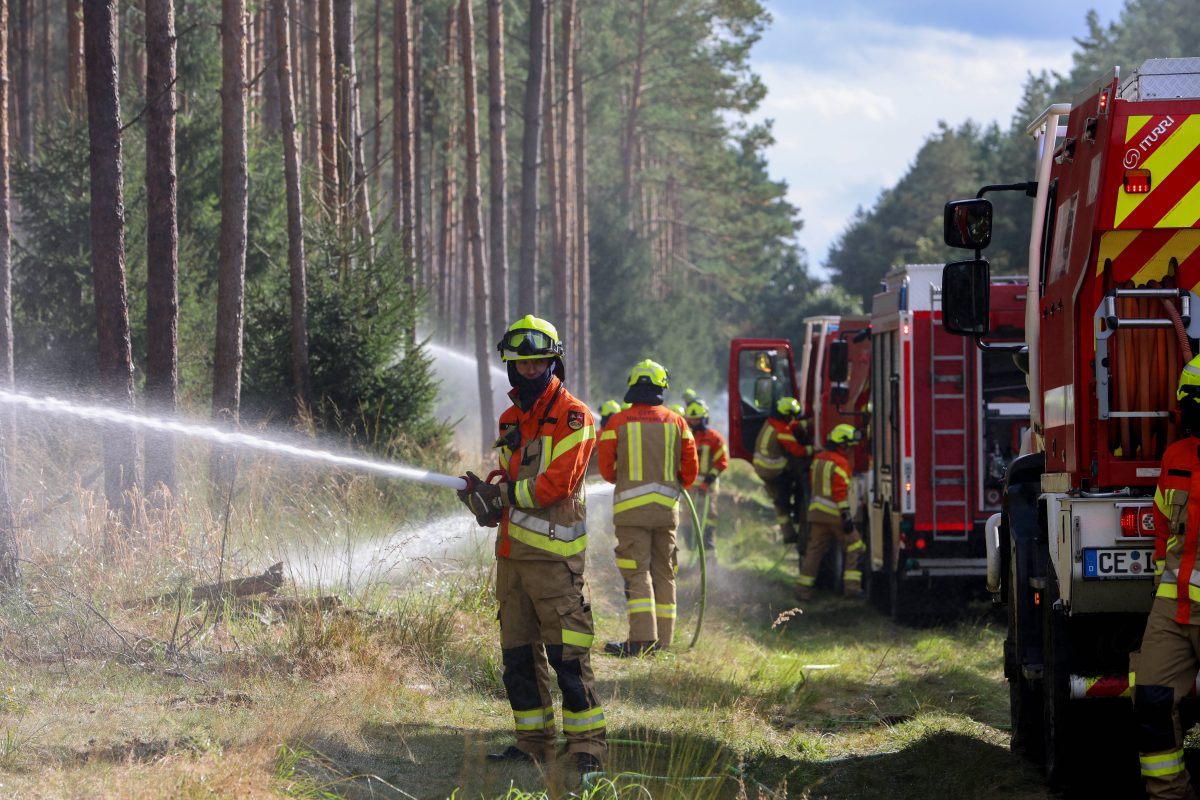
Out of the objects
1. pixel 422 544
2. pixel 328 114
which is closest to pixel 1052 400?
pixel 422 544

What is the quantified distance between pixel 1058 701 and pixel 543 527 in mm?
2429

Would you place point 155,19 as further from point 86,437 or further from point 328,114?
point 328,114

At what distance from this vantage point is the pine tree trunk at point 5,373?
8523mm

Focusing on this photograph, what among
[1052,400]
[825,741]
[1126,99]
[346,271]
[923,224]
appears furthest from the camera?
[923,224]

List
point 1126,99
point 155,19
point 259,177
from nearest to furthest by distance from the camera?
1. point 1126,99
2. point 155,19
3. point 259,177

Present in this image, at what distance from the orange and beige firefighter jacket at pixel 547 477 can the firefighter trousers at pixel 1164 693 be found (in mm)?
2570

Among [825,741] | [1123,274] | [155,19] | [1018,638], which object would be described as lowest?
[825,741]

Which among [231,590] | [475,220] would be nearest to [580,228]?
[475,220]

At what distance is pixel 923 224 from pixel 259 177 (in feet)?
163

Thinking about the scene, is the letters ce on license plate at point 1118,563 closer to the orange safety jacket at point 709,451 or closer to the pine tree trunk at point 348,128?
the orange safety jacket at point 709,451

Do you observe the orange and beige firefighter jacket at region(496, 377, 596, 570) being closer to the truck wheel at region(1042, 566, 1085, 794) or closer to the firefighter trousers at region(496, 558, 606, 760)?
the firefighter trousers at region(496, 558, 606, 760)

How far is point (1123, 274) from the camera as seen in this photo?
236 inches

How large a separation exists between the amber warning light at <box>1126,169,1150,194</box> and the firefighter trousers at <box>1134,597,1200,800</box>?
172 centimetres

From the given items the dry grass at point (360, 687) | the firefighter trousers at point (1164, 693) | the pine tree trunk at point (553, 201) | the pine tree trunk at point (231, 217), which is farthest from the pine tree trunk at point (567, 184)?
the firefighter trousers at point (1164, 693)
